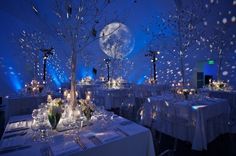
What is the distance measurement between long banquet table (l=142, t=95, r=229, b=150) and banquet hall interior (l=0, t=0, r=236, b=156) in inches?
0.8

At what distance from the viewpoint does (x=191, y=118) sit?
3.56 metres

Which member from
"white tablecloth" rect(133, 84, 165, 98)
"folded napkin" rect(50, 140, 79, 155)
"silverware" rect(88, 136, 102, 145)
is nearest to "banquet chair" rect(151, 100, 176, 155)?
"silverware" rect(88, 136, 102, 145)

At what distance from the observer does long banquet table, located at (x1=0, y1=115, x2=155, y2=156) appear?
156cm

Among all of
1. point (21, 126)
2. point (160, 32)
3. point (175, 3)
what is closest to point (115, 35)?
point (160, 32)

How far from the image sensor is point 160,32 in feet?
35.0

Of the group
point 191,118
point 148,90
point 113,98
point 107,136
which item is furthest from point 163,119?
point 148,90

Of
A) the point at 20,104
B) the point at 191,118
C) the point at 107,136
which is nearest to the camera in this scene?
the point at 107,136

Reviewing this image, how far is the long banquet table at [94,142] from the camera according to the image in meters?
1.56

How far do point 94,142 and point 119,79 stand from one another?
28.2 ft

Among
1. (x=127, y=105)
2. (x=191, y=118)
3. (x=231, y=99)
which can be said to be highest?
(x=231, y=99)

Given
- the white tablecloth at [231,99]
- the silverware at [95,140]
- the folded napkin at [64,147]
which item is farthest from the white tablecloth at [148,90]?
the folded napkin at [64,147]

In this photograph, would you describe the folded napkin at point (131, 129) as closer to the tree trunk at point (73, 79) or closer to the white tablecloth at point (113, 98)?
the tree trunk at point (73, 79)

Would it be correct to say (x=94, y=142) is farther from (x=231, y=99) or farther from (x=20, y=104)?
(x=231, y=99)

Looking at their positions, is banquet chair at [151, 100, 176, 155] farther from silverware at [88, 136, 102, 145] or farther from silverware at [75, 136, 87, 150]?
silverware at [75, 136, 87, 150]
